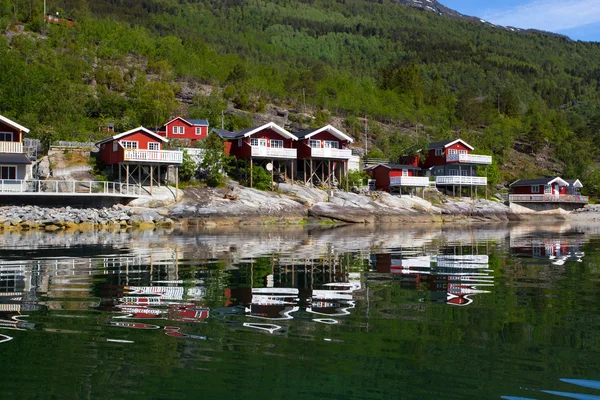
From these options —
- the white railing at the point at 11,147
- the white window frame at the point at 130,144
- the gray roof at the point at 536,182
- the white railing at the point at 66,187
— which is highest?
the white window frame at the point at 130,144

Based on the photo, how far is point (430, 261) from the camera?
1727 cm

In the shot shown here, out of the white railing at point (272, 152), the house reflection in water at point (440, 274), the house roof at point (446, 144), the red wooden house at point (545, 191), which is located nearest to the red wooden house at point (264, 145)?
the white railing at point (272, 152)

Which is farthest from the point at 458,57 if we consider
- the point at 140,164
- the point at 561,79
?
the point at 140,164

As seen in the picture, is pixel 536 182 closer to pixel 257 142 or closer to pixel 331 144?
pixel 331 144

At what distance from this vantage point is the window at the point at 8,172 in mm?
40219

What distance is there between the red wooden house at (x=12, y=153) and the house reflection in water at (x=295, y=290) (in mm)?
29849

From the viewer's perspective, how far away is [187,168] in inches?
1852

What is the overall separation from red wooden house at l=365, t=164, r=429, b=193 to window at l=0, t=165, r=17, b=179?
33.1 meters

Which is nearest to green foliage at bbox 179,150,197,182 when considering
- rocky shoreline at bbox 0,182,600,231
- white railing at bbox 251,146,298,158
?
rocky shoreline at bbox 0,182,600,231

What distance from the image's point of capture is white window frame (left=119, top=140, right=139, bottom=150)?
147ft

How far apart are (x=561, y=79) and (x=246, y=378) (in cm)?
20943

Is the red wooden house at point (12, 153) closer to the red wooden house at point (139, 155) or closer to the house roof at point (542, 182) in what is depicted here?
the red wooden house at point (139, 155)

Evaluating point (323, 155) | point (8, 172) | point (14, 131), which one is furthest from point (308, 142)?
point (8, 172)

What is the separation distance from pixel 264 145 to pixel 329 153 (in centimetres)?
601
